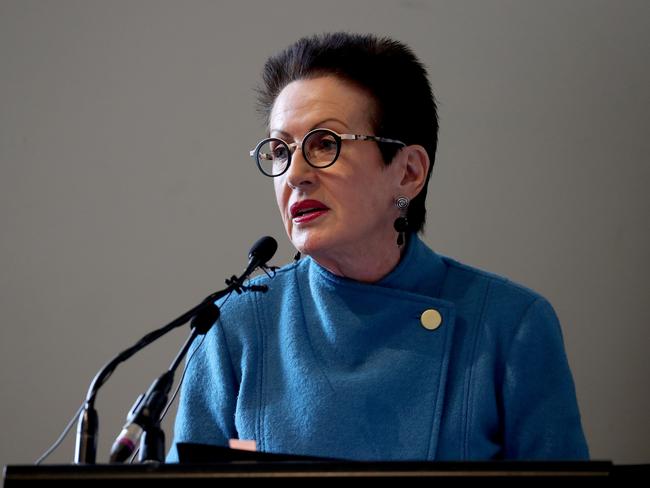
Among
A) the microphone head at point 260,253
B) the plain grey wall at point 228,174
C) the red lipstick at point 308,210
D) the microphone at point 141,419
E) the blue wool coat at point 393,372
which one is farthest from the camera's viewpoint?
the plain grey wall at point 228,174

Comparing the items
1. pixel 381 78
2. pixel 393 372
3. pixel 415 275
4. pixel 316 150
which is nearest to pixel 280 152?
pixel 316 150

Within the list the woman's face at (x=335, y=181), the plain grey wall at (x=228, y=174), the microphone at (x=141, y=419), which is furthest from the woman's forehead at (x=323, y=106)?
the plain grey wall at (x=228, y=174)

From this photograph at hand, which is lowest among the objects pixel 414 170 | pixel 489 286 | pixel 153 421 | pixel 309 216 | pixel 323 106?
pixel 153 421

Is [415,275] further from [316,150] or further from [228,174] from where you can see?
[228,174]

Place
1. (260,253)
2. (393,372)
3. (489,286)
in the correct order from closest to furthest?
(260,253) → (393,372) → (489,286)

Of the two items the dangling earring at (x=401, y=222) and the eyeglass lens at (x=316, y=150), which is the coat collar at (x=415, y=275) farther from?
the eyeglass lens at (x=316, y=150)

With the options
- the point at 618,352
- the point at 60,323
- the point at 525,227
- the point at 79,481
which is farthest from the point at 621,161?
the point at 79,481

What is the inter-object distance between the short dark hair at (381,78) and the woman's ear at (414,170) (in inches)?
0.8

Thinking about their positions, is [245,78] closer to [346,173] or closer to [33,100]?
[33,100]

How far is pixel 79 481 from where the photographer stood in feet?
2.91

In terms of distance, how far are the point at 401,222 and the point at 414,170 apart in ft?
0.42

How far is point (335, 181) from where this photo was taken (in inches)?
64.8

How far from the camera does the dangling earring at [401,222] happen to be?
1737 millimetres

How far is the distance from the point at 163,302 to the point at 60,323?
0.94 feet
